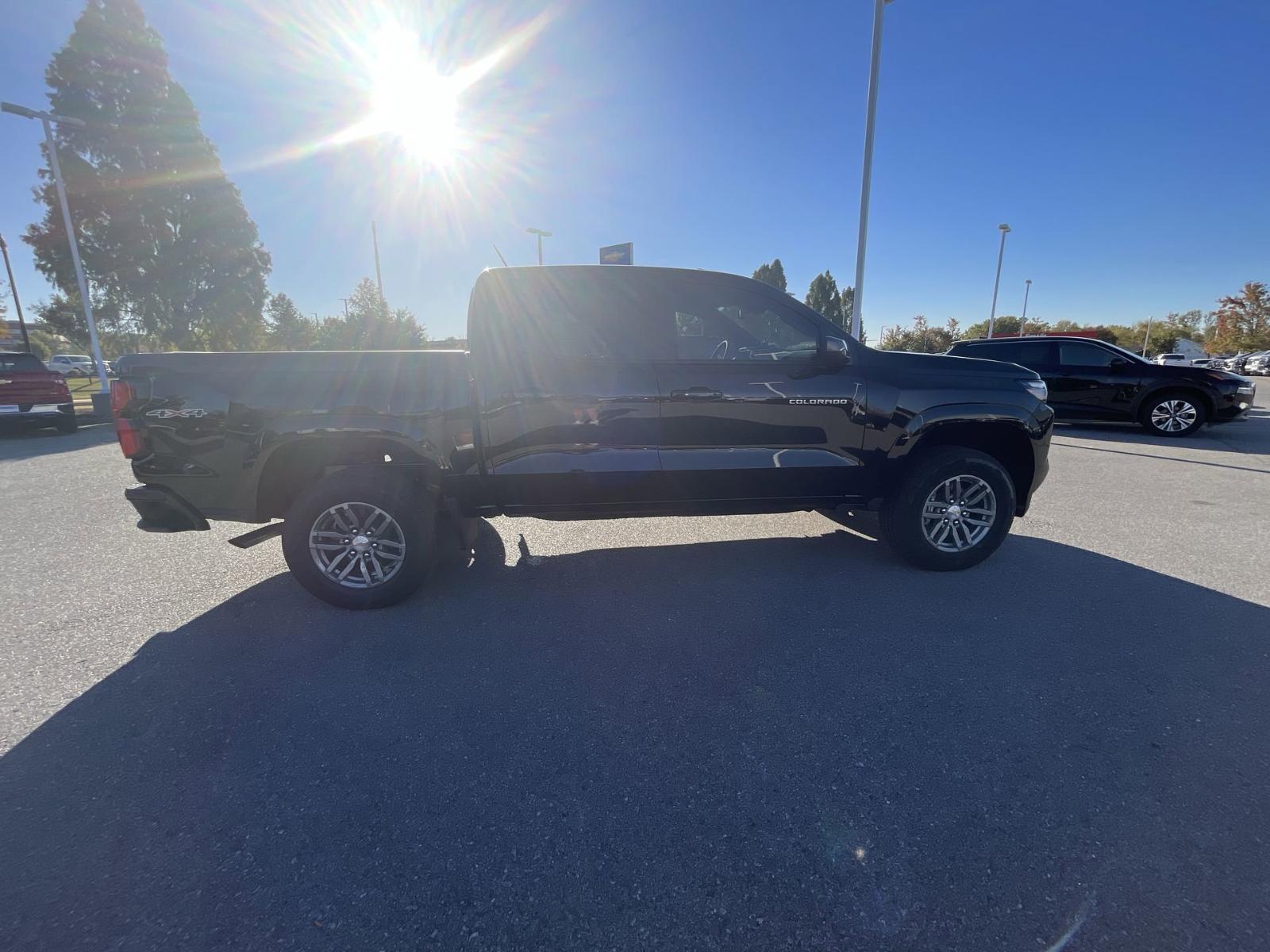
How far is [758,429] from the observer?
3709 mm

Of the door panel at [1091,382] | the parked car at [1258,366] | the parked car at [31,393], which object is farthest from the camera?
the parked car at [1258,366]

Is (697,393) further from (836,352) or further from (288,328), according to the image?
(288,328)

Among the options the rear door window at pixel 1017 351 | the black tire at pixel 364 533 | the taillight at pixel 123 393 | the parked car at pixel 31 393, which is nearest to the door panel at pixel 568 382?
the black tire at pixel 364 533

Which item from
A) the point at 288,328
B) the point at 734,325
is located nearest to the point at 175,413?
the point at 734,325

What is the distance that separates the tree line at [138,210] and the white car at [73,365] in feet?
47.4

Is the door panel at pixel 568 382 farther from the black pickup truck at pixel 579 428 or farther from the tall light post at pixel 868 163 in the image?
the tall light post at pixel 868 163

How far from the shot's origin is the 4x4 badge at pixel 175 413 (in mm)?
3281

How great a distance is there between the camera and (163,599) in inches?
142

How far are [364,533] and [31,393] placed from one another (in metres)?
11.7

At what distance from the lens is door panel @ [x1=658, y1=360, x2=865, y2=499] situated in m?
3.61

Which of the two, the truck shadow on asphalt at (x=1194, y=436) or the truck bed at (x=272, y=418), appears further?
the truck shadow on asphalt at (x=1194, y=436)

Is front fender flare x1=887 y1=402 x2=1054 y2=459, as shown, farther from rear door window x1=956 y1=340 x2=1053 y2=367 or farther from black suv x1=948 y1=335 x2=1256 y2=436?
rear door window x1=956 y1=340 x2=1053 y2=367

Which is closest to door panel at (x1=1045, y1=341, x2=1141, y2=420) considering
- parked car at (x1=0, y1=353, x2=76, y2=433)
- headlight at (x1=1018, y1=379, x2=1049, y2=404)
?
headlight at (x1=1018, y1=379, x2=1049, y2=404)

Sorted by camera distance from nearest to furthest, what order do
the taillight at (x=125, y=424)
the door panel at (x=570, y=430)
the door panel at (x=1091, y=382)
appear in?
1. the taillight at (x=125, y=424)
2. the door panel at (x=570, y=430)
3. the door panel at (x=1091, y=382)
